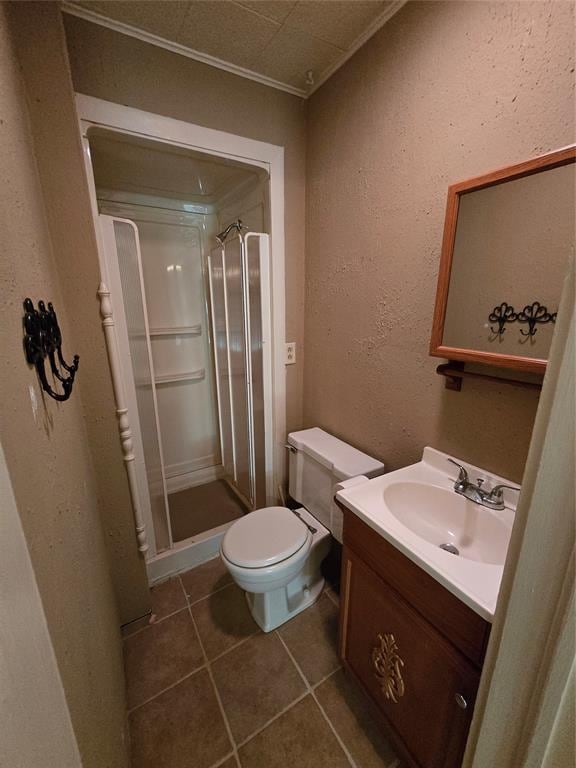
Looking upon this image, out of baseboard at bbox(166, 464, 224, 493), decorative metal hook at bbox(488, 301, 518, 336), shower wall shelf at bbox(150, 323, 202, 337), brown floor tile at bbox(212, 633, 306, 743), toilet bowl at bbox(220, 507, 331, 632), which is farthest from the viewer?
baseboard at bbox(166, 464, 224, 493)

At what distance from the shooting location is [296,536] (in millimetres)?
1396

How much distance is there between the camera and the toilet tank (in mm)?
1390

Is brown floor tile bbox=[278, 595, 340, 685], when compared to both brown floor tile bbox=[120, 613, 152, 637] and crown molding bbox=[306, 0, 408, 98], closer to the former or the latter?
brown floor tile bbox=[120, 613, 152, 637]

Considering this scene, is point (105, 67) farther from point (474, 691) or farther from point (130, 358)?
point (474, 691)

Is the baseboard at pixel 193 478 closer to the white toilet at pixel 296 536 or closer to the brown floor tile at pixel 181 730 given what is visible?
the white toilet at pixel 296 536

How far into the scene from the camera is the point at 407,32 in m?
1.10

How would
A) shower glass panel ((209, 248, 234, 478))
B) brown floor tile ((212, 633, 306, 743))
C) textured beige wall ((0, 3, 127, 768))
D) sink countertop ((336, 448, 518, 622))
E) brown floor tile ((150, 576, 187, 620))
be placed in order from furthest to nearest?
shower glass panel ((209, 248, 234, 478))
brown floor tile ((150, 576, 187, 620))
brown floor tile ((212, 633, 306, 743))
sink countertop ((336, 448, 518, 622))
textured beige wall ((0, 3, 127, 768))

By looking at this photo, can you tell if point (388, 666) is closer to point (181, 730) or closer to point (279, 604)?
point (279, 604)

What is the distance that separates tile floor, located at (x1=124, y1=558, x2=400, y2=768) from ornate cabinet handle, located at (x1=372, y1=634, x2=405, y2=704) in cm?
27

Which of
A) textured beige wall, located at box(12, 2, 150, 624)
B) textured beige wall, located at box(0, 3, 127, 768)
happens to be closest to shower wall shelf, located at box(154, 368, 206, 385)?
textured beige wall, located at box(12, 2, 150, 624)

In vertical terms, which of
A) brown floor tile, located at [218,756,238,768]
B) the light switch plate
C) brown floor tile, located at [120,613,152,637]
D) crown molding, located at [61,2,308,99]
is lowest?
brown floor tile, located at [120,613,152,637]

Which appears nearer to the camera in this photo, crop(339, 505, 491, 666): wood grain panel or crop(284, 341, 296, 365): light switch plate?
crop(339, 505, 491, 666): wood grain panel

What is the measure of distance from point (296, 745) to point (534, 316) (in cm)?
158

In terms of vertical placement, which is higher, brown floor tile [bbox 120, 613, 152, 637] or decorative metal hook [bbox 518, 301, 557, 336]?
decorative metal hook [bbox 518, 301, 557, 336]
